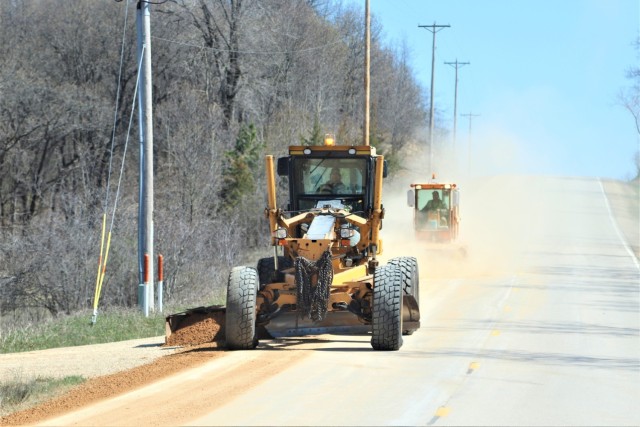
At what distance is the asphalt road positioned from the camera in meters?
10.6

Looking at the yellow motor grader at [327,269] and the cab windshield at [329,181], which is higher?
the cab windshield at [329,181]

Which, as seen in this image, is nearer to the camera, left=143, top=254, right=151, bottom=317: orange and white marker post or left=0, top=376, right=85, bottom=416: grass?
left=0, top=376, right=85, bottom=416: grass

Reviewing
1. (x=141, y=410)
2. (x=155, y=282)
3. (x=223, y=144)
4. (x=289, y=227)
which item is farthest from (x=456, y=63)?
(x=141, y=410)

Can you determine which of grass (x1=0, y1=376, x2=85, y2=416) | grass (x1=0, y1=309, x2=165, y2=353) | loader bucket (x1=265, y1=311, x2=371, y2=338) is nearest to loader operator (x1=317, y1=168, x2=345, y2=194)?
loader bucket (x1=265, y1=311, x2=371, y2=338)

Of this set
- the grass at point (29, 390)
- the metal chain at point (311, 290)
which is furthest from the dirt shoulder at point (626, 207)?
the grass at point (29, 390)

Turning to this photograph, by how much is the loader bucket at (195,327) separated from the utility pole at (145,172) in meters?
4.71

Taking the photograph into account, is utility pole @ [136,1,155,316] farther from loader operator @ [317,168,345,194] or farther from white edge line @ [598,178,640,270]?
white edge line @ [598,178,640,270]

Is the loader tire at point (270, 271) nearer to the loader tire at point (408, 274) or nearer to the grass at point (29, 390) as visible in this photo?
the loader tire at point (408, 274)

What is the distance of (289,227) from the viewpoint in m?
16.1

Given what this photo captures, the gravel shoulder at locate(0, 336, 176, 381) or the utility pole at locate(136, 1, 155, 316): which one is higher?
the utility pole at locate(136, 1, 155, 316)

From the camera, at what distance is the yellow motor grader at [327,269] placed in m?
14.8

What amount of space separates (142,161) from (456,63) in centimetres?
6434

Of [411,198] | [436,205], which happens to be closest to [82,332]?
[411,198]

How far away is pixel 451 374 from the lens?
13180mm
